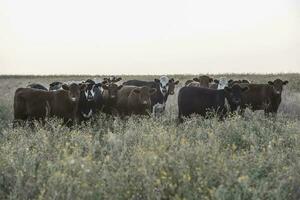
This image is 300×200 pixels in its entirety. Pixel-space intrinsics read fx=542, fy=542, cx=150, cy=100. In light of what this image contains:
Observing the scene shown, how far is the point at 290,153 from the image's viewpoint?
8.91m

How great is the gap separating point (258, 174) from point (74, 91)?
10.0 metres

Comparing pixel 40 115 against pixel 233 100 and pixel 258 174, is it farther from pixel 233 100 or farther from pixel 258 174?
pixel 258 174

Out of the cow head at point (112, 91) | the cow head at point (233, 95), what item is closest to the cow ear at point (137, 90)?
the cow head at point (112, 91)

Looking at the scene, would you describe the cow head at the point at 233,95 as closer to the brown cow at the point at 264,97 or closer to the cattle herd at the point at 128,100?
the cattle herd at the point at 128,100

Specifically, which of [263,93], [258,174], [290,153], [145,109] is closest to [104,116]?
[145,109]

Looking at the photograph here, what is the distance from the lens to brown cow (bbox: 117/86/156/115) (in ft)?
60.2

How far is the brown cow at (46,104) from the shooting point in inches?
A: 646

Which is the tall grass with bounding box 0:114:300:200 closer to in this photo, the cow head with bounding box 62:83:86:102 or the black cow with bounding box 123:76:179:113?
the cow head with bounding box 62:83:86:102

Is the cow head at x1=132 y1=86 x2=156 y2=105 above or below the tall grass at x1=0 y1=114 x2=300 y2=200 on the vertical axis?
above

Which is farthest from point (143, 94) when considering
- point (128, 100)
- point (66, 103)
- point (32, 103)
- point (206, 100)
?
point (32, 103)

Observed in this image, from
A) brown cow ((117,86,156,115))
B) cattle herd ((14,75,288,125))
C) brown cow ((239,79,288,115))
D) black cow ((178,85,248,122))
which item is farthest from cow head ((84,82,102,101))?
brown cow ((239,79,288,115))

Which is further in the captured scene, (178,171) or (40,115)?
(40,115)

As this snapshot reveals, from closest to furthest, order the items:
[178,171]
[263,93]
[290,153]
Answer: [178,171] → [290,153] → [263,93]

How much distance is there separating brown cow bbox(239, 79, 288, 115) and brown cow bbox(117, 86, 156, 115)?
403cm
